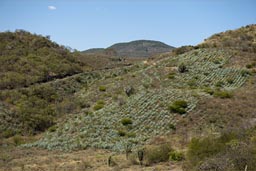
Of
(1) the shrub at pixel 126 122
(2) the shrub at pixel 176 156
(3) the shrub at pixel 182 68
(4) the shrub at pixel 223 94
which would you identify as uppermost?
(3) the shrub at pixel 182 68

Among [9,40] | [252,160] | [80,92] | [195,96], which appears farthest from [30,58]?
[252,160]

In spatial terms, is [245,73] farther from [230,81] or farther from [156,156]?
[156,156]

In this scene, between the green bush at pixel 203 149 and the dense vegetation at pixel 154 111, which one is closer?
the green bush at pixel 203 149

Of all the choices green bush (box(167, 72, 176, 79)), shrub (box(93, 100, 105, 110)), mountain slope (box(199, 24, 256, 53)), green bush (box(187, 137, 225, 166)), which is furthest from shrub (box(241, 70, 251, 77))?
green bush (box(187, 137, 225, 166))

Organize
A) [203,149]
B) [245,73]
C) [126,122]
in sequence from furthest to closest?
[245,73] < [126,122] < [203,149]

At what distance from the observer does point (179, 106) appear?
2577 centimetres

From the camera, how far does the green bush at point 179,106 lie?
2529cm

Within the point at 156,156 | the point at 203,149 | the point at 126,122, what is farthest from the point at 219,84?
the point at 203,149

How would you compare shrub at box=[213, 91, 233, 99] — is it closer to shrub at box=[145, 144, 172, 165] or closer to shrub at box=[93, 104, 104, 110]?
shrub at box=[93, 104, 104, 110]

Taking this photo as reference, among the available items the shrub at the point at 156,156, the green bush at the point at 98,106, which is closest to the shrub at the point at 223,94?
the green bush at the point at 98,106

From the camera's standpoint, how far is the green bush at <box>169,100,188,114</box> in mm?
25288

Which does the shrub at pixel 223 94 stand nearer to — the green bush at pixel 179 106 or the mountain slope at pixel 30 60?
the green bush at pixel 179 106

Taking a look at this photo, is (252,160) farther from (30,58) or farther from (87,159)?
(30,58)

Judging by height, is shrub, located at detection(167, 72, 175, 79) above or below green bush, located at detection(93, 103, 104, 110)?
above
